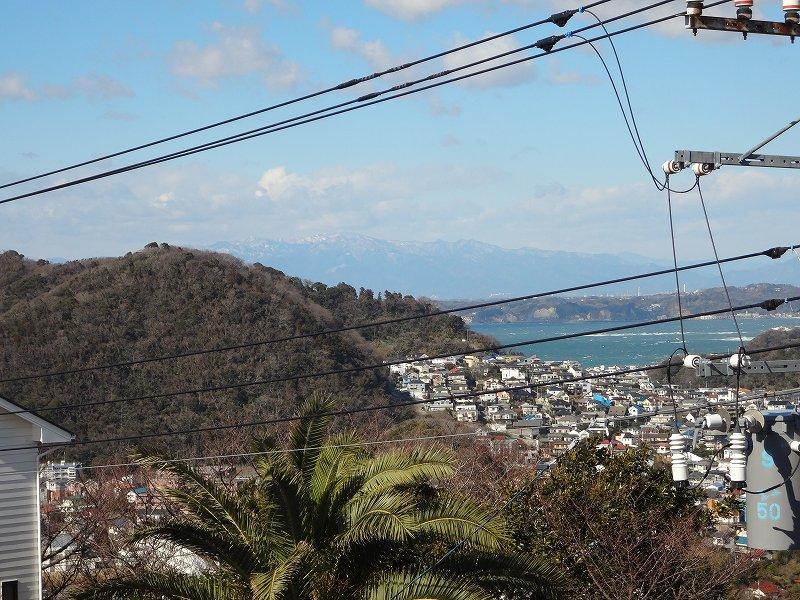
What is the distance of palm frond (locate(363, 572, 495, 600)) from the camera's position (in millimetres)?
11984

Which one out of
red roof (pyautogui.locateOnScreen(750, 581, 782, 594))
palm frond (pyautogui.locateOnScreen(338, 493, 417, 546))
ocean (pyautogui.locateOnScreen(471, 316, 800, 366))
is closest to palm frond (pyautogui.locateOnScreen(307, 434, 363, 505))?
palm frond (pyautogui.locateOnScreen(338, 493, 417, 546))

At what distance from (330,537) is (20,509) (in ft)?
18.3

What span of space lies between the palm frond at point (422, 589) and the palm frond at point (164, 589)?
5.46 feet

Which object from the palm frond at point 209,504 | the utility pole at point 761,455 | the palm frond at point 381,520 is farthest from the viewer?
the palm frond at point 209,504

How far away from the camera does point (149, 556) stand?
74.7 feet

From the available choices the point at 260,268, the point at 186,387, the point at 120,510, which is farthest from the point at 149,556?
the point at 260,268

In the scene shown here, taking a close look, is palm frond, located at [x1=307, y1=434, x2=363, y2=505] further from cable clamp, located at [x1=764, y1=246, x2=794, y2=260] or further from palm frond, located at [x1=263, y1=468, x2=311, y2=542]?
cable clamp, located at [x1=764, y1=246, x2=794, y2=260]

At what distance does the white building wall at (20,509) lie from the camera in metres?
16.1

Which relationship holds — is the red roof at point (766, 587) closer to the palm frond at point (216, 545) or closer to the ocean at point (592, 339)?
the palm frond at point (216, 545)

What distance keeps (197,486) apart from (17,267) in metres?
47.3

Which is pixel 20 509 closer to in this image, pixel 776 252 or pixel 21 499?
pixel 21 499

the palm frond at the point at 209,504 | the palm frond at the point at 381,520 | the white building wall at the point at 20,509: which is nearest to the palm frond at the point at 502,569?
the palm frond at the point at 381,520

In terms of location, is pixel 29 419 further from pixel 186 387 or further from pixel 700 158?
pixel 186 387

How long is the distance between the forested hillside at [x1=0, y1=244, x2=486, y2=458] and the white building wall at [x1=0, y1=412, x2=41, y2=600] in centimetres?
1581
